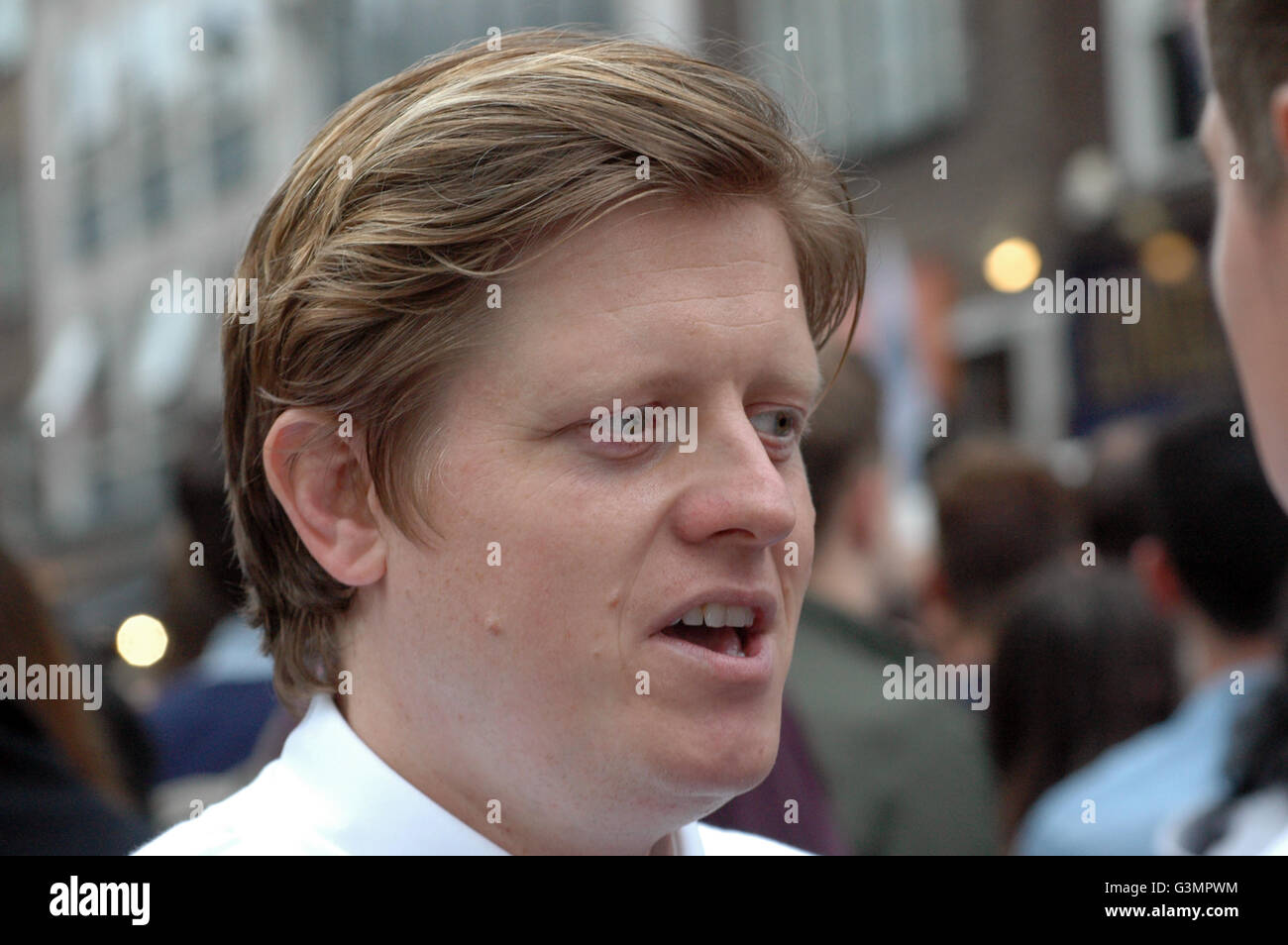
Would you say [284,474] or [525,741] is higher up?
[284,474]

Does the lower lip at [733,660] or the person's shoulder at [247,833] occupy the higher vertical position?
the lower lip at [733,660]

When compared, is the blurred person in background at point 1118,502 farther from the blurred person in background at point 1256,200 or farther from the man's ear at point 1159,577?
the blurred person in background at point 1256,200

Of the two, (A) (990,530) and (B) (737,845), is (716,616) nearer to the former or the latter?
(B) (737,845)

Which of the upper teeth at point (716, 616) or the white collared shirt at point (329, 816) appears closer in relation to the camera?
the upper teeth at point (716, 616)

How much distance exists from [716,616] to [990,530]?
302 centimetres

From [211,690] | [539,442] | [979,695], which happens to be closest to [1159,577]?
[979,695]

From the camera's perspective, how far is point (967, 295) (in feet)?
50.6

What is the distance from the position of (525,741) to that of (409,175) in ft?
1.69

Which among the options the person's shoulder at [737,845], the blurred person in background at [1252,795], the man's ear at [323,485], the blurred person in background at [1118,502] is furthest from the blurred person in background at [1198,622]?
the man's ear at [323,485]

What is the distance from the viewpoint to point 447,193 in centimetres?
135

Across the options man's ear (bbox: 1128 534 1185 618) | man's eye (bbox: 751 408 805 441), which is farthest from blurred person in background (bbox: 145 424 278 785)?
man's eye (bbox: 751 408 805 441)

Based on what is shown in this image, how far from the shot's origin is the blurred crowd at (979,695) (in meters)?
2.45

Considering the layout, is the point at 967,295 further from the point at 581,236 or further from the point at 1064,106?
the point at 581,236
